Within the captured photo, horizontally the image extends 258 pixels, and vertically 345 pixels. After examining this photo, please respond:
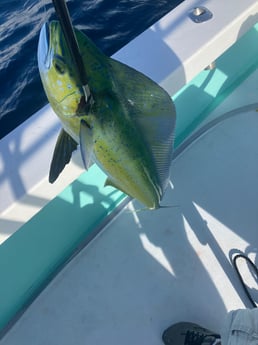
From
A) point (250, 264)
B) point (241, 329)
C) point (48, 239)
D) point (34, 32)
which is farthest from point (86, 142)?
point (34, 32)

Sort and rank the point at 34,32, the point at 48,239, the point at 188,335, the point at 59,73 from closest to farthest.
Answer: the point at 59,73, the point at 188,335, the point at 48,239, the point at 34,32

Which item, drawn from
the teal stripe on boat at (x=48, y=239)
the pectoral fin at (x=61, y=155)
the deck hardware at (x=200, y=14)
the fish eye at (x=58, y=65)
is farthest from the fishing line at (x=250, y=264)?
the fish eye at (x=58, y=65)

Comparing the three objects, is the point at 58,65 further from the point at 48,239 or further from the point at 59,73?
the point at 48,239

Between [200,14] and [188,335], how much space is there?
1.35m

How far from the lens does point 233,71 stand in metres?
2.38

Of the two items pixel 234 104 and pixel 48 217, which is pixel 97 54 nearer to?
pixel 48 217

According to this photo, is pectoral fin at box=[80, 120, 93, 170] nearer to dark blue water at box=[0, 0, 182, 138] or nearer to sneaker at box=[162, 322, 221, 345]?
sneaker at box=[162, 322, 221, 345]

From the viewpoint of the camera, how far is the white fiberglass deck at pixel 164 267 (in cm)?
169

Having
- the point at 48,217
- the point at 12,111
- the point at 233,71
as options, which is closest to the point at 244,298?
the point at 48,217

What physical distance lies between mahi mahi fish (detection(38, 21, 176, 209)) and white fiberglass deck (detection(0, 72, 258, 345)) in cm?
100

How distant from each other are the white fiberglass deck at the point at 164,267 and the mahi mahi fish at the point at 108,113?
1.00 metres

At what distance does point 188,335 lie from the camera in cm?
160

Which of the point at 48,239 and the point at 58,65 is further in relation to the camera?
the point at 48,239

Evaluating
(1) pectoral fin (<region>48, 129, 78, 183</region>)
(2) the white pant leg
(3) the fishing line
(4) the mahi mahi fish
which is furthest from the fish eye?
(3) the fishing line
